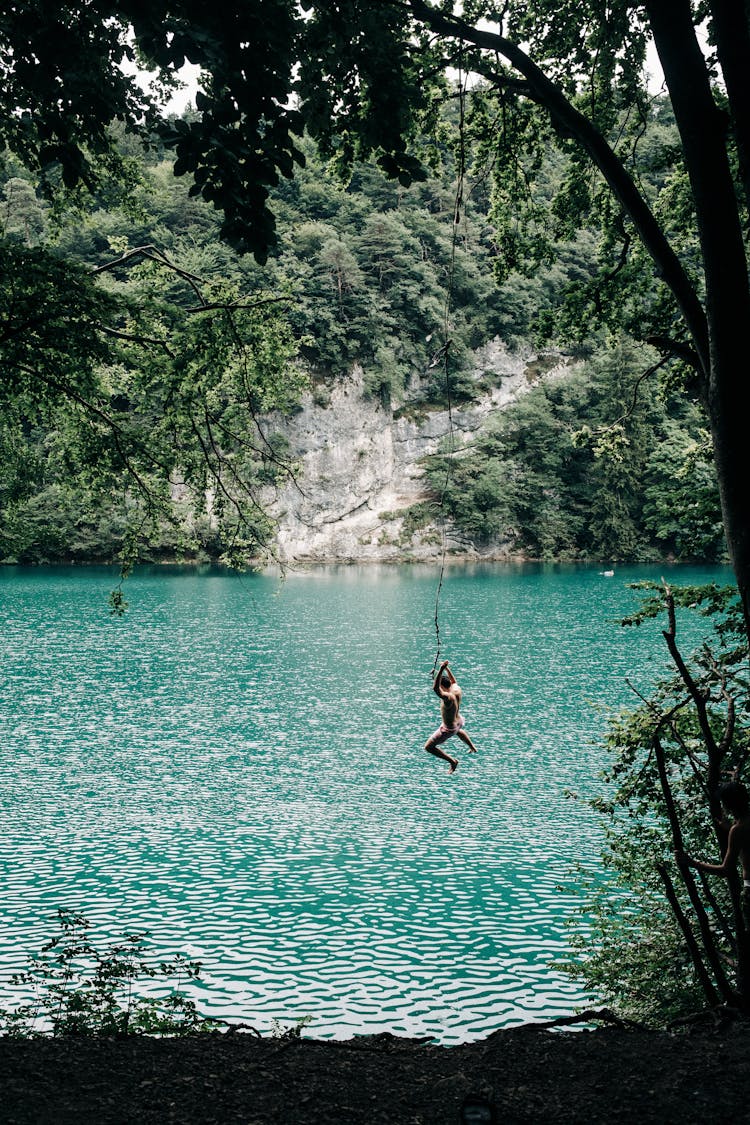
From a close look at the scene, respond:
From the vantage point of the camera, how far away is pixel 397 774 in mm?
21891

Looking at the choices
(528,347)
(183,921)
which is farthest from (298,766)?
(528,347)

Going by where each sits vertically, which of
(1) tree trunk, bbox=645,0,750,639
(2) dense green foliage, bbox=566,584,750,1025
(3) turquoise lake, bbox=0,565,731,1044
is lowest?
(3) turquoise lake, bbox=0,565,731,1044

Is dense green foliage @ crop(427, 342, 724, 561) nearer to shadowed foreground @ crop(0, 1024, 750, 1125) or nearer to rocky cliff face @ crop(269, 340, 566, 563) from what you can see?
rocky cliff face @ crop(269, 340, 566, 563)

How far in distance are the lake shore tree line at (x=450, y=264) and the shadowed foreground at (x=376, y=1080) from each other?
40.4 inches

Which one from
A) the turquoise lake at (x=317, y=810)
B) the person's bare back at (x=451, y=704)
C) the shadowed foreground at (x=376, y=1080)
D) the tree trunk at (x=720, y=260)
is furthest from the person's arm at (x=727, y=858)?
the person's bare back at (x=451, y=704)

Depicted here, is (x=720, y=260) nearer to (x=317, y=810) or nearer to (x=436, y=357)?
(x=317, y=810)

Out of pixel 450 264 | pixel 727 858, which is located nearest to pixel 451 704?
pixel 450 264

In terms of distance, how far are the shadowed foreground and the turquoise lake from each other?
17.6 ft

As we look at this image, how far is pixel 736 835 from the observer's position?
219 inches

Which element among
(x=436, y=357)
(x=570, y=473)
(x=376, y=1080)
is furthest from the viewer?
(x=570, y=473)

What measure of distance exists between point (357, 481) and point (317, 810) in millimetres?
61285

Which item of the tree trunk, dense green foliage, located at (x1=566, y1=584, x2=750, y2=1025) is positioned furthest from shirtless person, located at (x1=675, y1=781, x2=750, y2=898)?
dense green foliage, located at (x1=566, y1=584, x2=750, y2=1025)

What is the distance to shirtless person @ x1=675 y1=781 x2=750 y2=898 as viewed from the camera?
5.47 meters

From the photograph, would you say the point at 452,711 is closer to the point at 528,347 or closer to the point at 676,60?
the point at 676,60
